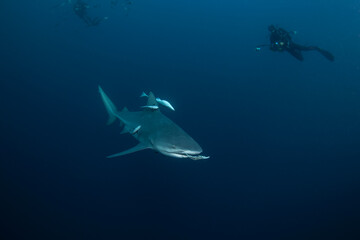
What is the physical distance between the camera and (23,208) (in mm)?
10984

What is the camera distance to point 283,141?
16391 millimetres

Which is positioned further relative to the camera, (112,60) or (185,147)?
(112,60)

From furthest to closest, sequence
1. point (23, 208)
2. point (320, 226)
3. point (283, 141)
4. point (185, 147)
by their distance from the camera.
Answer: point (283, 141) < point (320, 226) < point (23, 208) < point (185, 147)

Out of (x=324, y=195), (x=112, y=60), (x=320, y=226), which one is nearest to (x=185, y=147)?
(x=320, y=226)

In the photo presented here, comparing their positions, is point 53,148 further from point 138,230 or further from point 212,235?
point 212,235

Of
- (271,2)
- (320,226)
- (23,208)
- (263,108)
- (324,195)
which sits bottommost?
(320,226)

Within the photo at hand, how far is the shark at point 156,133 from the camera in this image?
292 centimetres

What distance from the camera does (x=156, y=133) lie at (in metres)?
3.52

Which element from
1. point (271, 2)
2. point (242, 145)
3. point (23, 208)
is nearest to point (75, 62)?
point (23, 208)

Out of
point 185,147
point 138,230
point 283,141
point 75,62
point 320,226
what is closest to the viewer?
point 185,147

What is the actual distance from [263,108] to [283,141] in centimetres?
392

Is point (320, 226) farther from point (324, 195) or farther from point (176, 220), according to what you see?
point (176, 220)

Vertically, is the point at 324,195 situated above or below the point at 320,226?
above

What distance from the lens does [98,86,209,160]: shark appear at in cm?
292
